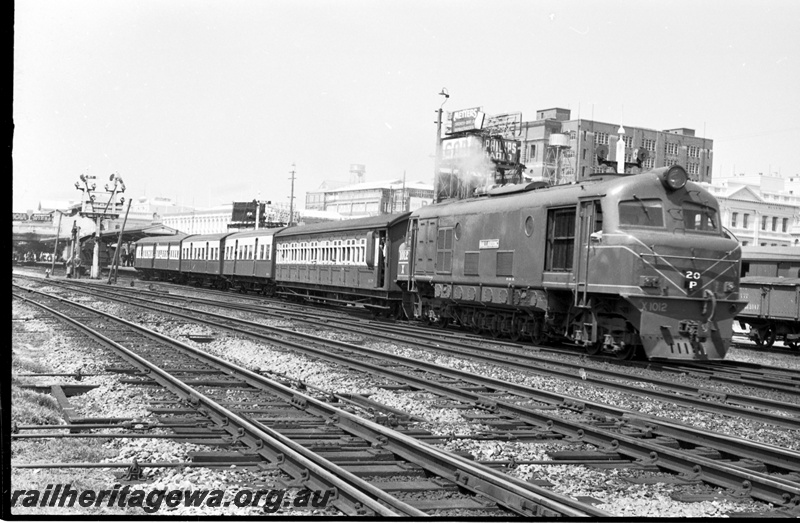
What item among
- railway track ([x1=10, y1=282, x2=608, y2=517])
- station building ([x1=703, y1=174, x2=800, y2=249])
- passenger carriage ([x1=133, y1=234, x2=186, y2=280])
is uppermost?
station building ([x1=703, y1=174, x2=800, y2=249])

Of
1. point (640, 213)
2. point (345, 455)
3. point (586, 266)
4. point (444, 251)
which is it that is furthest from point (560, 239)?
point (345, 455)

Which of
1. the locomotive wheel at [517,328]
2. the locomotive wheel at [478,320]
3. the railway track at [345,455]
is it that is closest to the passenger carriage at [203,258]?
the locomotive wheel at [478,320]

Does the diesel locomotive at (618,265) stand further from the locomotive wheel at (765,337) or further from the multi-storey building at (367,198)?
the multi-storey building at (367,198)

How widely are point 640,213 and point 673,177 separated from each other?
0.95m

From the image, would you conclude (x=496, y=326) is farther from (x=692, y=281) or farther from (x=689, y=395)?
(x=689, y=395)

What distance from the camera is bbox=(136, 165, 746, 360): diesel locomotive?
48.7 ft

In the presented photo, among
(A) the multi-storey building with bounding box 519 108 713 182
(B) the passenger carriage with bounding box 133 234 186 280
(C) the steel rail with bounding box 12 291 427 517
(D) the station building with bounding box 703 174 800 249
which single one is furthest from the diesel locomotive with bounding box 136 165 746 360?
(A) the multi-storey building with bounding box 519 108 713 182

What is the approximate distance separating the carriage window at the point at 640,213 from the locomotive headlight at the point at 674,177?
44cm

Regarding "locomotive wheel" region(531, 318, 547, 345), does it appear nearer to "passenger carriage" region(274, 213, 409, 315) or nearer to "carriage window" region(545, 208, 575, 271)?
"carriage window" region(545, 208, 575, 271)

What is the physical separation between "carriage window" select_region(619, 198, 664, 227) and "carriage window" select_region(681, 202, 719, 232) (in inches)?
21.3

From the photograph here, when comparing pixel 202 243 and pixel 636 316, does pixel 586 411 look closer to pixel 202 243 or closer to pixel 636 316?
pixel 636 316

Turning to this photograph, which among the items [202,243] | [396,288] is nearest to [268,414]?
[396,288]

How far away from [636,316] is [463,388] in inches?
171

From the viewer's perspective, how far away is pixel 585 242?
52.6 feet
